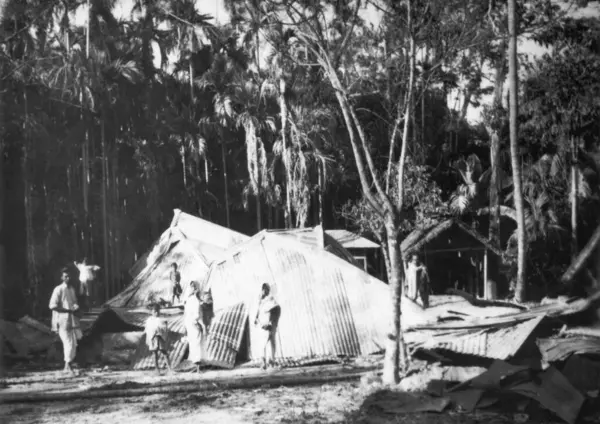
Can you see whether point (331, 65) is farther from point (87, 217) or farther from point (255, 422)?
point (87, 217)

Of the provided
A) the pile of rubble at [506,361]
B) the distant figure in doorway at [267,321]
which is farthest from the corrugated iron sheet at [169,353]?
the pile of rubble at [506,361]

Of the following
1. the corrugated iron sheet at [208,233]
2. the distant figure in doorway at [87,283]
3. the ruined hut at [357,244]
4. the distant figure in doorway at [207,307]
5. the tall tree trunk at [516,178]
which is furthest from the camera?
the ruined hut at [357,244]

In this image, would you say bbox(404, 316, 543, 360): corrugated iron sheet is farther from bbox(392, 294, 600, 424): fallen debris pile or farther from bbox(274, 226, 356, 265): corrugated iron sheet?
bbox(274, 226, 356, 265): corrugated iron sheet

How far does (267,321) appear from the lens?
12.0 meters

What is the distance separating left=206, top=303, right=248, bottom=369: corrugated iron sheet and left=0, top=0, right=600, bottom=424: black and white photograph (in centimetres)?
4

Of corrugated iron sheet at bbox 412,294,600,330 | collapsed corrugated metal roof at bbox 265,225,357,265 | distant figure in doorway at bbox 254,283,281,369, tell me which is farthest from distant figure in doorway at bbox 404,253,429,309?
corrugated iron sheet at bbox 412,294,600,330

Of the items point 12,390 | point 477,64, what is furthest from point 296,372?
point 477,64

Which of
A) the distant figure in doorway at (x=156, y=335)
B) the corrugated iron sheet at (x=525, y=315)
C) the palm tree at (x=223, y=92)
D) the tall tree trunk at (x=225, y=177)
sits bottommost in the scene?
the distant figure in doorway at (x=156, y=335)

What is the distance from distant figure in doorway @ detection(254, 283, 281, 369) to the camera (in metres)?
12.0

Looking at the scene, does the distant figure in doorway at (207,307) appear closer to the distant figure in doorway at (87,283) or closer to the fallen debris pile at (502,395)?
the fallen debris pile at (502,395)

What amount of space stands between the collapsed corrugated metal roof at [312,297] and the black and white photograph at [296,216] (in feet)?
0.14

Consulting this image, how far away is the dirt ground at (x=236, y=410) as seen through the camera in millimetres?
7715

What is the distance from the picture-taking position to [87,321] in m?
14.6

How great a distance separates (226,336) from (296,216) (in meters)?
15.2
